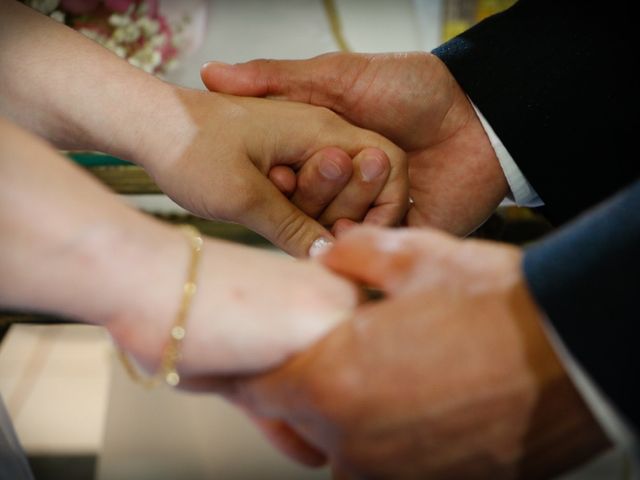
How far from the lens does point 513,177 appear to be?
45.0 inches

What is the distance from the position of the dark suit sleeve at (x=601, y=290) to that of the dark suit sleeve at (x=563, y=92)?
1.52 ft

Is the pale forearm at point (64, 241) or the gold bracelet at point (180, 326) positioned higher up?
the pale forearm at point (64, 241)

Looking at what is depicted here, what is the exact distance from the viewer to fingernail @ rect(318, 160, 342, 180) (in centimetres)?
106

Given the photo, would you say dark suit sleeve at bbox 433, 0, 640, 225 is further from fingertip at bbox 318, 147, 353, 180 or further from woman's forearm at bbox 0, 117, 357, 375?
woman's forearm at bbox 0, 117, 357, 375

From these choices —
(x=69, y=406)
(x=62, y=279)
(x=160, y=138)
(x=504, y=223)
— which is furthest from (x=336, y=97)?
(x=69, y=406)

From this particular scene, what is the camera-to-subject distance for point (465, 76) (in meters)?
1.15

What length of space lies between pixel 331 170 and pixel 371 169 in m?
0.07

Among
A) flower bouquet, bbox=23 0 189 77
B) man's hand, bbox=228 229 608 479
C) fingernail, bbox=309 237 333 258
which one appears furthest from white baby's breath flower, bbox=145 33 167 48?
man's hand, bbox=228 229 608 479

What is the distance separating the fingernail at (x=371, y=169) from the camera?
107 cm

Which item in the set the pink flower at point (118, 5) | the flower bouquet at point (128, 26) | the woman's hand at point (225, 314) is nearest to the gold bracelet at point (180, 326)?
the woman's hand at point (225, 314)

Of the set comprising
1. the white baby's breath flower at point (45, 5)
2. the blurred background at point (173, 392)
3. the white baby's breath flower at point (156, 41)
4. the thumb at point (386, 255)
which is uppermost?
the white baby's breath flower at point (45, 5)

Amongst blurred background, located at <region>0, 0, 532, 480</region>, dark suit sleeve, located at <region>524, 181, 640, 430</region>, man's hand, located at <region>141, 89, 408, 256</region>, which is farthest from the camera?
blurred background, located at <region>0, 0, 532, 480</region>

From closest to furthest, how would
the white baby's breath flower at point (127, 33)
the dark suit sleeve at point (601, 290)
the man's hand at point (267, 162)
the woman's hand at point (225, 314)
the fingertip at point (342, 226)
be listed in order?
the dark suit sleeve at point (601, 290)
the woman's hand at point (225, 314)
the man's hand at point (267, 162)
the fingertip at point (342, 226)
the white baby's breath flower at point (127, 33)

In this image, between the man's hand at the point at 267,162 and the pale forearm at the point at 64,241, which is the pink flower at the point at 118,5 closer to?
the man's hand at the point at 267,162
